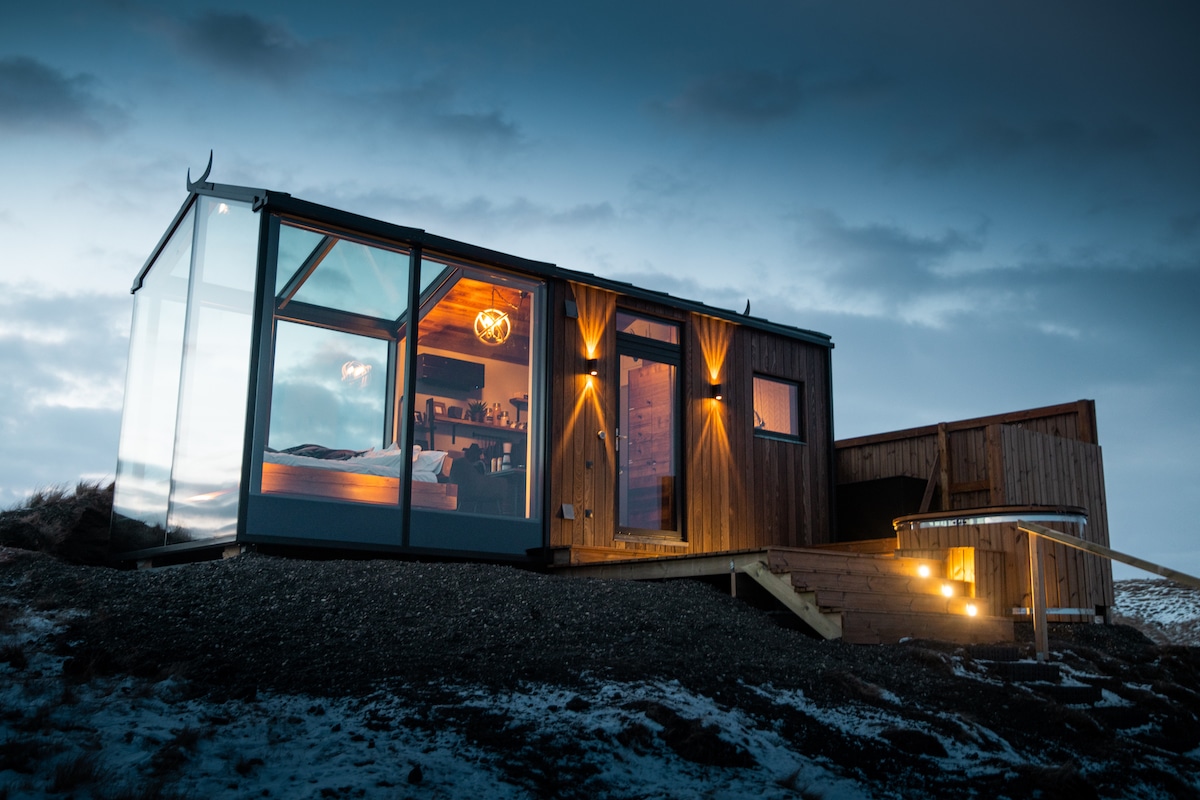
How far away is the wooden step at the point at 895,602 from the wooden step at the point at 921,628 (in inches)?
4.5

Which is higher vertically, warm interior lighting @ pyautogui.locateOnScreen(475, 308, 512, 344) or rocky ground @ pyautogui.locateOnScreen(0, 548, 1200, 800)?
warm interior lighting @ pyautogui.locateOnScreen(475, 308, 512, 344)

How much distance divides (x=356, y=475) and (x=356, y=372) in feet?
3.00

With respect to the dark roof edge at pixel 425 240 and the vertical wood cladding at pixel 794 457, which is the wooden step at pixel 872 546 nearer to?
the vertical wood cladding at pixel 794 457

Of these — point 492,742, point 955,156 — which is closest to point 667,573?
point 492,742

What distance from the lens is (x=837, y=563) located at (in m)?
7.32

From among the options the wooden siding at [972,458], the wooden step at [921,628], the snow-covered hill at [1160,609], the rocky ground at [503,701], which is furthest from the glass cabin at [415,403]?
the snow-covered hill at [1160,609]

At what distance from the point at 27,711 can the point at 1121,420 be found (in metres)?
11.7

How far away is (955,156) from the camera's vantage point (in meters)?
15.0

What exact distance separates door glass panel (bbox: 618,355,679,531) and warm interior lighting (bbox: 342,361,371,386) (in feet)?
10.2

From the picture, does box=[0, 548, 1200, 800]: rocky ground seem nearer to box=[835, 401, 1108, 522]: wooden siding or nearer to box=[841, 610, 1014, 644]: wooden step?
box=[841, 610, 1014, 644]: wooden step

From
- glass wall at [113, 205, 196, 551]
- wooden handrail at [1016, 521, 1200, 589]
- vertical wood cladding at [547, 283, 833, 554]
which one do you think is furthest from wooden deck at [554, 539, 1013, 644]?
glass wall at [113, 205, 196, 551]

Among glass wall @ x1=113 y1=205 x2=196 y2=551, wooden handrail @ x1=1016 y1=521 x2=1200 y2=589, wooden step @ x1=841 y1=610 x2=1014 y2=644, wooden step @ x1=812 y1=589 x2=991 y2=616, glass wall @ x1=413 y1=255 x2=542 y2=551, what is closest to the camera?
wooden handrail @ x1=1016 y1=521 x2=1200 y2=589

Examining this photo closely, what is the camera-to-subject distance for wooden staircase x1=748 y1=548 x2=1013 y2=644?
6.82m

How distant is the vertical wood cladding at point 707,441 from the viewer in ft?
33.1
